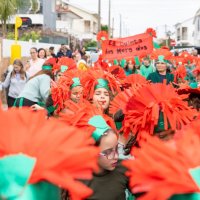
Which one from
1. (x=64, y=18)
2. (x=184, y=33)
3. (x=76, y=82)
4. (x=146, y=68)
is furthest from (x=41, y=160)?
(x=184, y=33)

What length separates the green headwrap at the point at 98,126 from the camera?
3695 millimetres

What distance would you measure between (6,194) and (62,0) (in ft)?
334

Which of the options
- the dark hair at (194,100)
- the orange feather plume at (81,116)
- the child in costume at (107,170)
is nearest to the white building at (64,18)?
the dark hair at (194,100)

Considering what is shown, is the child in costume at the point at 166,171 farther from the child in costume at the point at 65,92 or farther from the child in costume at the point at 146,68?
the child in costume at the point at 146,68

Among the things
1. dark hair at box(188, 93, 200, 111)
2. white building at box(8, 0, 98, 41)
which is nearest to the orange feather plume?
dark hair at box(188, 93, 200, 111)

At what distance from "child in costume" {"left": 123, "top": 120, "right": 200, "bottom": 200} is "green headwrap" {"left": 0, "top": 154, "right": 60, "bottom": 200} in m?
0.30

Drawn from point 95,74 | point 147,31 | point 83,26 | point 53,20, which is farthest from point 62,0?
point 95,74

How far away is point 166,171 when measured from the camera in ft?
6.48

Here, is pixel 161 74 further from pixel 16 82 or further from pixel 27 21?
pixel 27 21

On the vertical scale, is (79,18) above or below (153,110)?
above

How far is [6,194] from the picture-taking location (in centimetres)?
197

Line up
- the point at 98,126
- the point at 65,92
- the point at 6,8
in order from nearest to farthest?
the point at 98,126
the point at 65,92
the point at 6,8

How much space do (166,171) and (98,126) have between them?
6.09 ft

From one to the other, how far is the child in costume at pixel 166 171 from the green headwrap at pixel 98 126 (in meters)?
1.58
